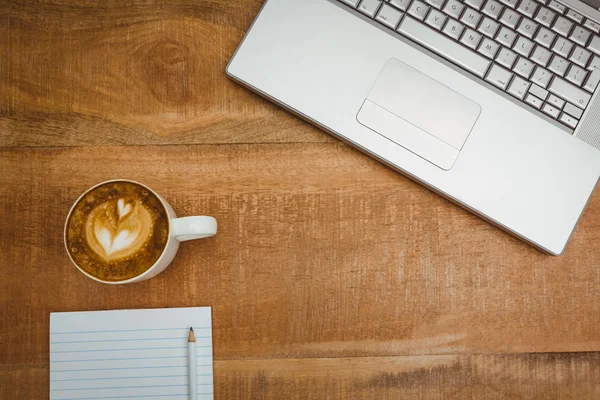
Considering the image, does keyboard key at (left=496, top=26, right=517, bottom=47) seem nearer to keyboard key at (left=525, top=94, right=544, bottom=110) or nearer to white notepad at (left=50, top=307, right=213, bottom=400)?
keyboard key at (left=525, top=94, right=544, bottom=110)

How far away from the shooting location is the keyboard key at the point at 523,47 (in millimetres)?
580

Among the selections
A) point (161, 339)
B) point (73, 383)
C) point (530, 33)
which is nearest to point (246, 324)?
point (161, 339)

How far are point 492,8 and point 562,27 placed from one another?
A: 81 mm

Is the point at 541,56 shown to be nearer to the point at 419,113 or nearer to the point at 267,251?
the point at 419,113

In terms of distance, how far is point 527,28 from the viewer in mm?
581

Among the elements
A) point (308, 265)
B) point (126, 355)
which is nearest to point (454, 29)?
point (308, 265)

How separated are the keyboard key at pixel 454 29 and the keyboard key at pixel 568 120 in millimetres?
147

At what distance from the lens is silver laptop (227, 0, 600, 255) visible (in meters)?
0.58

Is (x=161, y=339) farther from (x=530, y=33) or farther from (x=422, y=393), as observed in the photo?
(x=530, y=33)

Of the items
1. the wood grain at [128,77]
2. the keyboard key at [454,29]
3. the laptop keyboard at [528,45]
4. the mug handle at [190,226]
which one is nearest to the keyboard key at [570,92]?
the laptop keyboard at [528,45]

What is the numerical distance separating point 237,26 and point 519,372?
0.54m

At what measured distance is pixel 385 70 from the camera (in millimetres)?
600

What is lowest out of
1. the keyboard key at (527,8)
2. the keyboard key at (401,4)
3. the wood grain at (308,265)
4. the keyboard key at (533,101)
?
the wood grain at (308,265)

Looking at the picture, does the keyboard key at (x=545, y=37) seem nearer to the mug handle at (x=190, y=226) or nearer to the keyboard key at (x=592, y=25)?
the keyboard key at (x=592, y=25)
